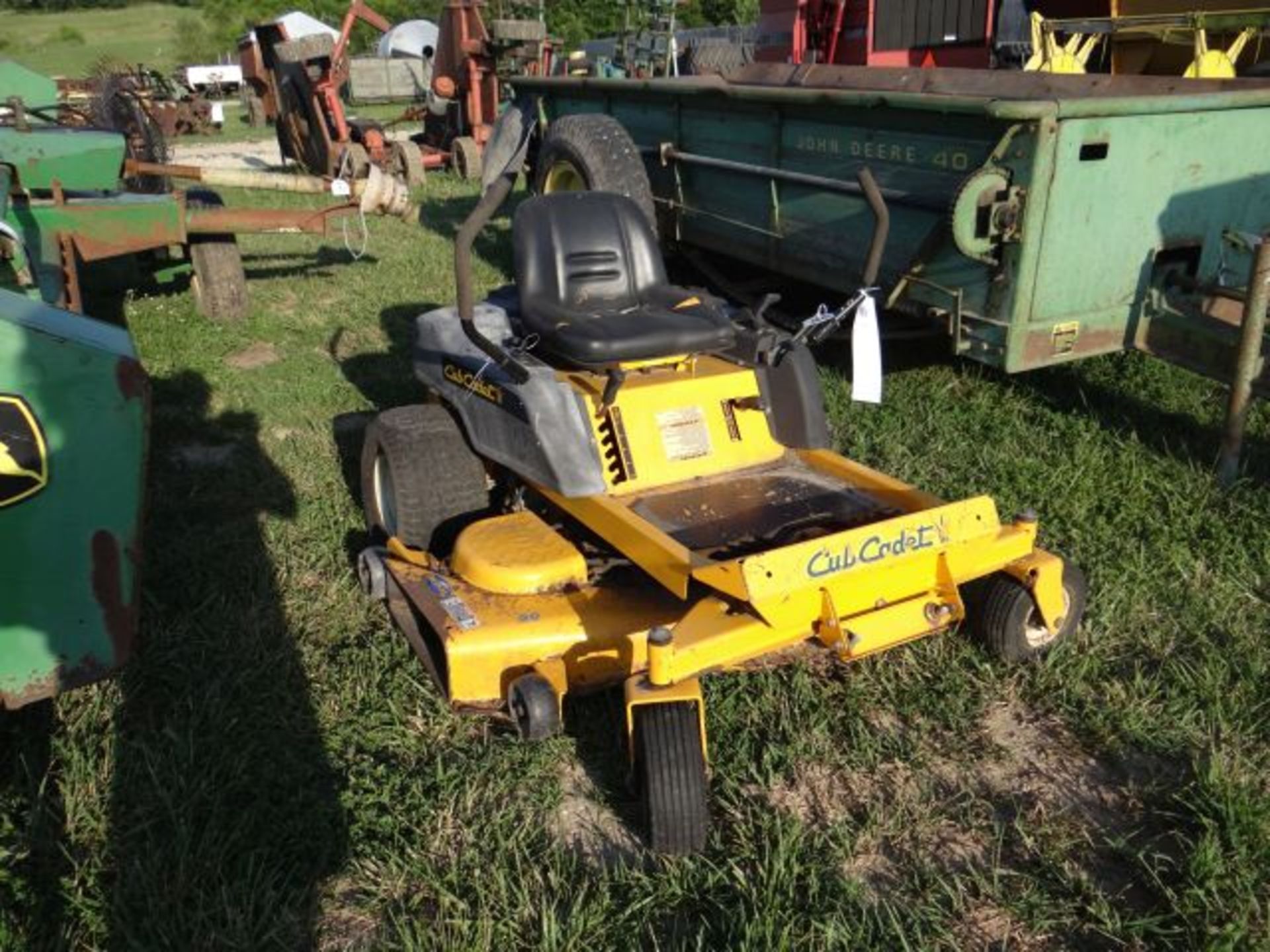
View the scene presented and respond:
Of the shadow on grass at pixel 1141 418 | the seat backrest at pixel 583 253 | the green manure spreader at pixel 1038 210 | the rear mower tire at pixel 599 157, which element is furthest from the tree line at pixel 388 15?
the seat backrest at pixel 583 253

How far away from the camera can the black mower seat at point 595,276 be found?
3.50m

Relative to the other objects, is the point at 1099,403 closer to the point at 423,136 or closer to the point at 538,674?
the point at 538,674

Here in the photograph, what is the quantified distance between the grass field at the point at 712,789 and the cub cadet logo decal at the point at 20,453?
0.79 meters

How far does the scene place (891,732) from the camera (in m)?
2.91

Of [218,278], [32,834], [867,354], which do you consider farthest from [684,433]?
[218,278]

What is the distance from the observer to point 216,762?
2.73 m

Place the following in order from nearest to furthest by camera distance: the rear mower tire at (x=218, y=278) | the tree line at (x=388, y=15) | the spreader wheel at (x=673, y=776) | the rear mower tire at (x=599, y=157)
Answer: the spreader wheel at (x=673, y=776) < the rear mower tire at (x=599, y=157) < the rear mower tire at (x=218, y=278) < the tree line at (x=388, y=15)

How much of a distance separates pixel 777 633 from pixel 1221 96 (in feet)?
9.62

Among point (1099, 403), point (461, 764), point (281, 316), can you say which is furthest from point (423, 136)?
point (461, 764)

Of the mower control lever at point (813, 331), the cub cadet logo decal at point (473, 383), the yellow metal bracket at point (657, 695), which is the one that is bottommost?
the yellow metal bracket at point (657, 695)

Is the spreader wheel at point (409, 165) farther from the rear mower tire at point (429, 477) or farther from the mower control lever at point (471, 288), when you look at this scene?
the mower control lever at point (471, 288)

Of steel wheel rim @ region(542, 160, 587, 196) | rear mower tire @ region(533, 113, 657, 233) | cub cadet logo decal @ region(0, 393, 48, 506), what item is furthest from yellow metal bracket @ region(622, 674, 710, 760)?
steel wheel rim @ region(542, 160, 587, 196)

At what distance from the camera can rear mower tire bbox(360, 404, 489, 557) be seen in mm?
3520

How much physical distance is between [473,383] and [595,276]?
0.63m
